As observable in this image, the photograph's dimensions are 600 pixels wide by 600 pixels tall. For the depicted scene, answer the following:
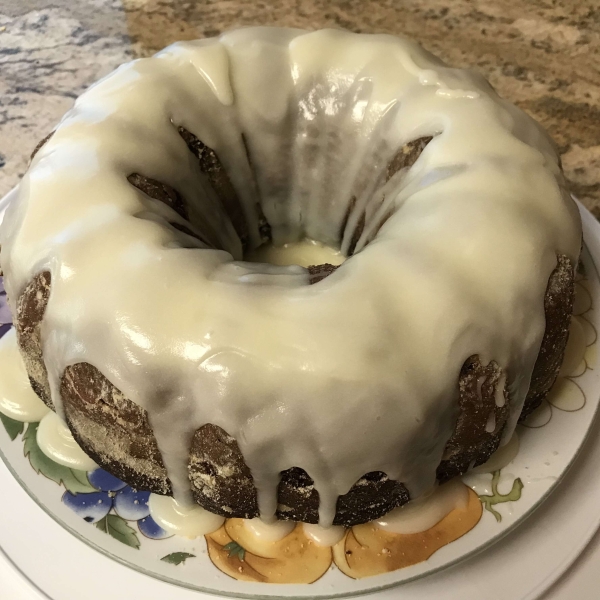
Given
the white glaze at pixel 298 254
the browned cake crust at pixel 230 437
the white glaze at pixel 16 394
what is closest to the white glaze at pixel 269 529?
the browned cake crust at pixel 230 437

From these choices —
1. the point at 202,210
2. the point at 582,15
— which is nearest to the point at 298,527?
the point at 202,210

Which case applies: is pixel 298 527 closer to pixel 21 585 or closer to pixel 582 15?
pixel 21 585

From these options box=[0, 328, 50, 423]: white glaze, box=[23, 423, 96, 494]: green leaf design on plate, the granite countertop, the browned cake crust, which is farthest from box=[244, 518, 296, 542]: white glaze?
the granite countertop

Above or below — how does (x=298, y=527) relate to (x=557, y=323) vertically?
below

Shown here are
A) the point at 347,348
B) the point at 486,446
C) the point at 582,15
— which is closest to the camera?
the point at 347,348

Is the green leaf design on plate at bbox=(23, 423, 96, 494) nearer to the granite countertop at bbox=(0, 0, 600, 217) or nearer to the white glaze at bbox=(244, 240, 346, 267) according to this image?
the white glaze at bbox=(244, 240, 346, 267)

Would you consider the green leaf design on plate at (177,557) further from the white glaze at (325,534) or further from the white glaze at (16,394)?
the white glaze at (16,394)
